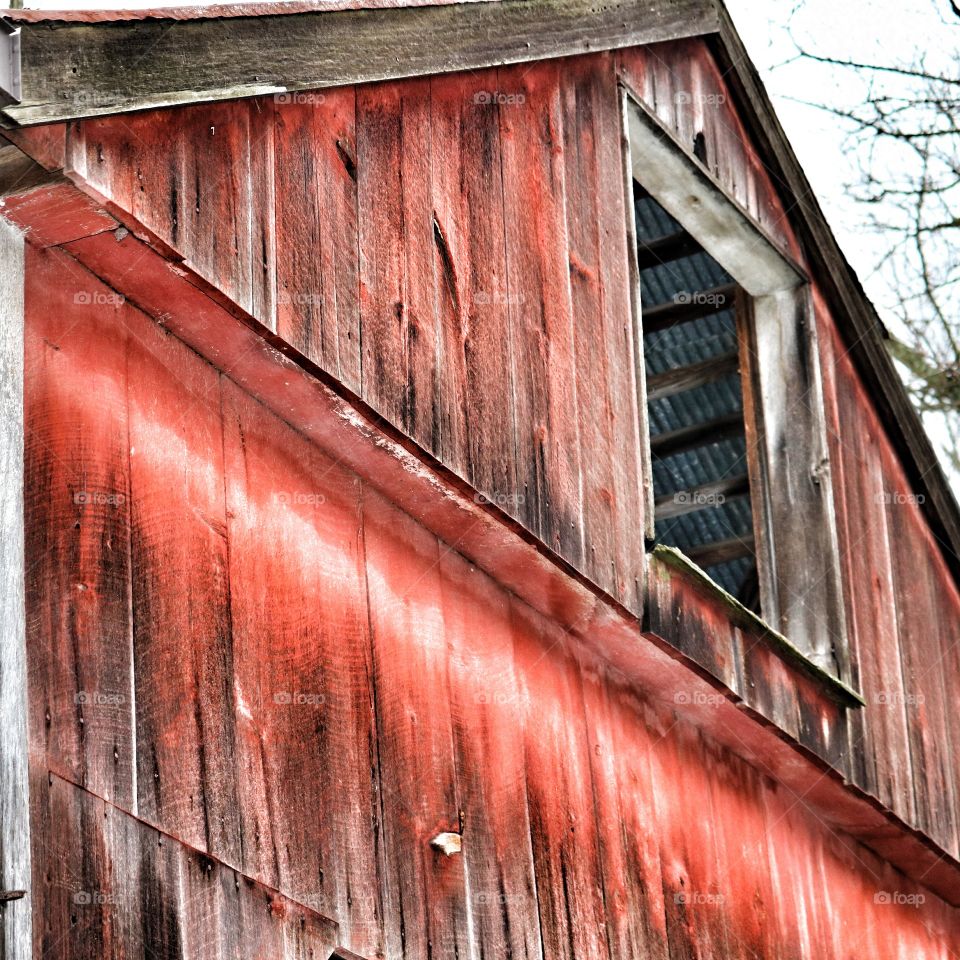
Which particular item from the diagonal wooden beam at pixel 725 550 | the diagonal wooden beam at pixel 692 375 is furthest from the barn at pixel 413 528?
the diagonal wooden beam at pixel 725 550

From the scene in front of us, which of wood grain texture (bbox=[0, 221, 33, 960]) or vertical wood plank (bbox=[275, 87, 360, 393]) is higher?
vertical wood plank (bbox=[275, 87, 360, 393])

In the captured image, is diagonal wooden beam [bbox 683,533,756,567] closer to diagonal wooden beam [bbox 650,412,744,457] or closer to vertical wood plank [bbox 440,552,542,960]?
diagonal wooden beam [bbox 650,412,744,457]

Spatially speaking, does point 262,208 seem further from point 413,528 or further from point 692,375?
point 692,375

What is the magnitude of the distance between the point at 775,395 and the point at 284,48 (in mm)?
2929

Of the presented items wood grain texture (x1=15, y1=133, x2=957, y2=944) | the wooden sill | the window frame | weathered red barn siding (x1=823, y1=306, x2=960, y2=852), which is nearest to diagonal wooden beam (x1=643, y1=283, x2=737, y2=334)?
the window frame

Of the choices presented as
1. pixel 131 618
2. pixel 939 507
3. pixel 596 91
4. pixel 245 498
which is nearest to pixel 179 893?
pixel 131 618

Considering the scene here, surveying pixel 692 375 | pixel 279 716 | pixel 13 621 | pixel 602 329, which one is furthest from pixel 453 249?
pixel 692 375

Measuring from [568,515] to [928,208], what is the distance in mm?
8064

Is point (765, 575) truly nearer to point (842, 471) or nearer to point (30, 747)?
point (842, 471)

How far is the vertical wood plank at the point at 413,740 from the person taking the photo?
3.57m

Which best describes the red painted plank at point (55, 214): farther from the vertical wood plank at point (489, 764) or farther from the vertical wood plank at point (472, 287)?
the vertical wood plank at point (489, 764)

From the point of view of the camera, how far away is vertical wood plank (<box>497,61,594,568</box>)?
4176 millimetres

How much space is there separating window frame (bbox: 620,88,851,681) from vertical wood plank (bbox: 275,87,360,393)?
181 cm

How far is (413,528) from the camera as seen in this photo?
3.96 metres
